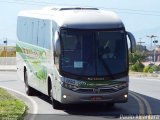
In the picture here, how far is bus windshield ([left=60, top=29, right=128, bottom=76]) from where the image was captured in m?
16.7

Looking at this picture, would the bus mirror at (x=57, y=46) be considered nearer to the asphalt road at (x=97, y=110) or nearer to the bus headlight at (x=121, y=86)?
the asphalt road at (x=97, y=110)

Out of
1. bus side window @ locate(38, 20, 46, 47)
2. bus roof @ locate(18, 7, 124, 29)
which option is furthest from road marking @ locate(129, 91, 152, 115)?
bus side window @ locate(38, 20, 46, 47)

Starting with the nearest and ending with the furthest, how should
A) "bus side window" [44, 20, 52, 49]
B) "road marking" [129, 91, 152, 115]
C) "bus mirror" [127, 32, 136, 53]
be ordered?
"road marking" [129, 91, 152, 115] < "bus mirror" [127, 32, 136, 53] < "bus side window" [44, 20, 52, 49]

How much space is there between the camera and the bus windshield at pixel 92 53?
16.7 metres

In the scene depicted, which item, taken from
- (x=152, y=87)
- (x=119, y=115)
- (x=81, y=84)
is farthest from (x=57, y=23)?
(x=152, y=87)

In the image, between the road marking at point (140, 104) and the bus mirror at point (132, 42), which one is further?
the bus mirror at point (132, 42)

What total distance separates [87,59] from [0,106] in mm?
2972

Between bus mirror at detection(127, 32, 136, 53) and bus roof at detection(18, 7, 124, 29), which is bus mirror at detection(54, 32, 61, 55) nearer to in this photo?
bus roof at detection(18, 7, 124, 29)

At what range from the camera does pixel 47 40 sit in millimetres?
18625

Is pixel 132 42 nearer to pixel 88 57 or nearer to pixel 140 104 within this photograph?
pixel 88 57

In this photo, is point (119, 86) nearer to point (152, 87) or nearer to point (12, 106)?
point (12, 106)

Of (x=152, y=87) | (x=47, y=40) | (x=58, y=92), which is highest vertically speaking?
(x=47, y=40)

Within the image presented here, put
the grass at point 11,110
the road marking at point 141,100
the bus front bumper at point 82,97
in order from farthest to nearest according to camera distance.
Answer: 1. the road marking at point 141,100
2. the bus front bumper at point 82,97
3. the grass at point 11,110

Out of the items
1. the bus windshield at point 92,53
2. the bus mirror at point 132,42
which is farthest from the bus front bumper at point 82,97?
the bus mirror at point 132,42
